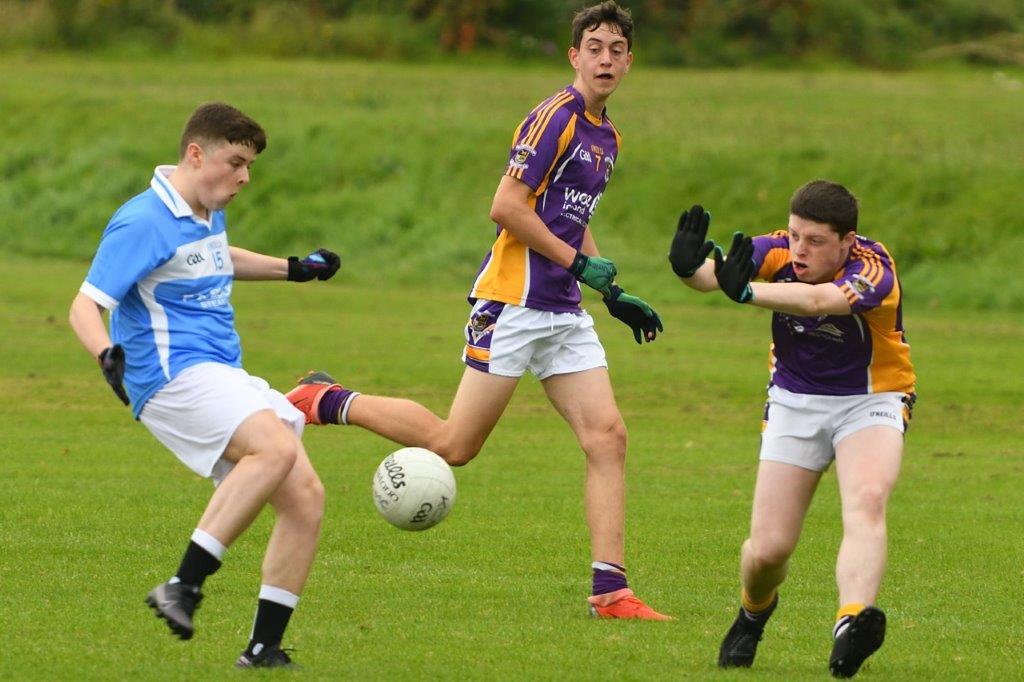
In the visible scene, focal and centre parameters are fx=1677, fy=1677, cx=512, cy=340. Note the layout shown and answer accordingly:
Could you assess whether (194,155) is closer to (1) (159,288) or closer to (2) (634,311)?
(1) (159,288)

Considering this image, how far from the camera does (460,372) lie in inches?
694

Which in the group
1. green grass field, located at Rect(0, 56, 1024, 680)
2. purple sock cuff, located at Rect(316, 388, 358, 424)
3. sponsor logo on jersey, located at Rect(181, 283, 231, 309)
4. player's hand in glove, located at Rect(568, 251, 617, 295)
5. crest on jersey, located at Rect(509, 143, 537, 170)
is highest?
crest on jersey, located at Rect(509, 143, 537, 170)


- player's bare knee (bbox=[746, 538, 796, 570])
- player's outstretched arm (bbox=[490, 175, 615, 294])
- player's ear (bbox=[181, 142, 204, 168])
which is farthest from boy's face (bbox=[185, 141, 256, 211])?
player's bare knee (bbox=[746, 538, 796, 570])

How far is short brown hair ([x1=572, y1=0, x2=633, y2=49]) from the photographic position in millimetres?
8125

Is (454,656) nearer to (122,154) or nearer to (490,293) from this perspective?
(490,293)

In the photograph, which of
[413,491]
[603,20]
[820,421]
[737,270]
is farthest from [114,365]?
[603,20]

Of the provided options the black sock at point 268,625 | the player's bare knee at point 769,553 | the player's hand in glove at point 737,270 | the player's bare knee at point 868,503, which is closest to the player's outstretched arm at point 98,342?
the black sock at point 268,625

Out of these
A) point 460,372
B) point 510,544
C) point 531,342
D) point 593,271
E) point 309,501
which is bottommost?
point 460,372

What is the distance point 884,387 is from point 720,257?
0.96 m

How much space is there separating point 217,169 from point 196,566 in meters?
1.51

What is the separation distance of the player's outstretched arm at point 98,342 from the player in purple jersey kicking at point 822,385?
2077mm

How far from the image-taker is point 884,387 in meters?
6.73

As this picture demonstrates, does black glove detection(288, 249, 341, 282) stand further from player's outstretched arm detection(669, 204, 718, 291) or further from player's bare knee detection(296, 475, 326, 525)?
player's outstretched arm detection(669, 204, 718, 291)

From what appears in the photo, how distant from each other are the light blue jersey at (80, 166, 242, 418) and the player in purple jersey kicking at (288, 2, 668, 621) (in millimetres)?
1867
